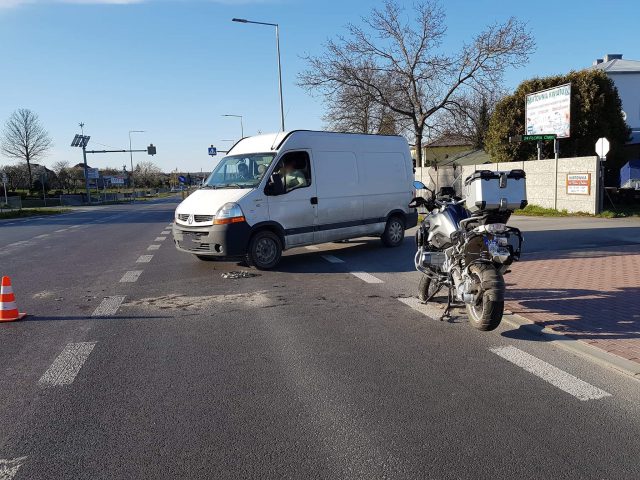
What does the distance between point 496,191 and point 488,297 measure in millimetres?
1173

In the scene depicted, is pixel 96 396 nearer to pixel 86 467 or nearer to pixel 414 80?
pixel 86 467

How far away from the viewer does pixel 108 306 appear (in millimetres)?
7383

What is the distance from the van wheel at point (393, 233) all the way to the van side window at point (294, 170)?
2805mm

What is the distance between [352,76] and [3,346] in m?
25.9

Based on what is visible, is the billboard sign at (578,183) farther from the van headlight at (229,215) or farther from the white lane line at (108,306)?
the white lane line at (108,306)

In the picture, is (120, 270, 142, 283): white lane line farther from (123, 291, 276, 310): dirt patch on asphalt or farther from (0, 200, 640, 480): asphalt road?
(123, 291, 276, 310): dirt patch on asphalt

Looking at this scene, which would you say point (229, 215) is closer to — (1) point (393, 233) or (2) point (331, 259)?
(2) point (331, 259)

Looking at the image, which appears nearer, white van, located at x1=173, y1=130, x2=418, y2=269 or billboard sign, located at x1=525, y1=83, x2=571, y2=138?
white van, located at x1=173, y1=130, x2=418, y2=269

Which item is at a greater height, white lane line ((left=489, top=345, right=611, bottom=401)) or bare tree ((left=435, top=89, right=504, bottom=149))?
bare tree ((left=435, top=89, right=504, bottom=149))

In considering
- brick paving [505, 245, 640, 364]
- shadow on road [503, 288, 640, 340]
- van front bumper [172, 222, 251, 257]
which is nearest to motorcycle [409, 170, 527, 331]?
shadow on road [503, 288, 640, 340]

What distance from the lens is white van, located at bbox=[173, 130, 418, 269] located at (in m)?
9.77

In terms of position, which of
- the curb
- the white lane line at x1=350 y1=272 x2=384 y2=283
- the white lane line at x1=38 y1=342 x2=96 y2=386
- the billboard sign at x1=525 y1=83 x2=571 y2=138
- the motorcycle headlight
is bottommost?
the curb

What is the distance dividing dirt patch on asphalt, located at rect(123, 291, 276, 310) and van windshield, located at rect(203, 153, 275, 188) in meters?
2.87

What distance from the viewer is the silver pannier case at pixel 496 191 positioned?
570 centimetres
